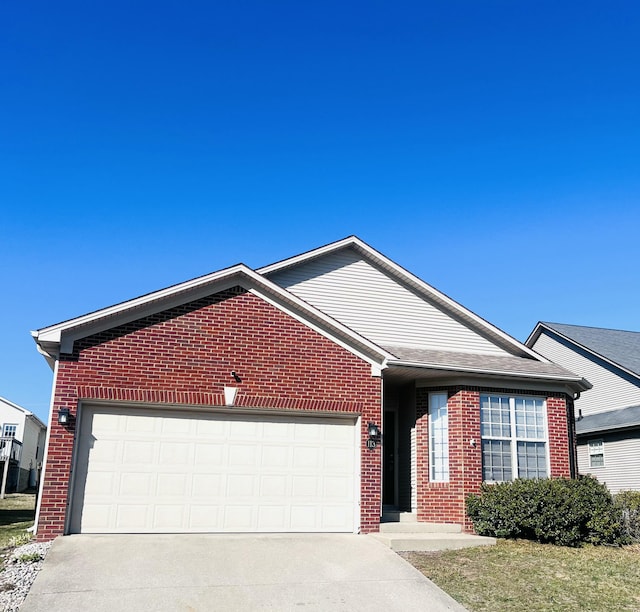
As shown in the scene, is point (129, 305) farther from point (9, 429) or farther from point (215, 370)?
point (9, 429)

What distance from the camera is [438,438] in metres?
14.2

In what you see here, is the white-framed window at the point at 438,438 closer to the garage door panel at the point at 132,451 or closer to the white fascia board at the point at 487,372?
the white fascia board at the point at 487,372

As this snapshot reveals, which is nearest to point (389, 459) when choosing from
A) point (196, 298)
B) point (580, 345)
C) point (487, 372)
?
point (487, 372)

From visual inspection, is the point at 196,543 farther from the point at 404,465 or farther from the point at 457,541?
the point at 404,465

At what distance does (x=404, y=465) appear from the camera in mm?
14891

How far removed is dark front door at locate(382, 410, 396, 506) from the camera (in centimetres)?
1532

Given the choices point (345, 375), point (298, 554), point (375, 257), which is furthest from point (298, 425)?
point (375, 257)

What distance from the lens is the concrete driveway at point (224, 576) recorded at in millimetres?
8211

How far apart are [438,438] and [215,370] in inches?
204

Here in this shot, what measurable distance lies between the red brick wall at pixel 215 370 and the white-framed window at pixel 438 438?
73.8 inches

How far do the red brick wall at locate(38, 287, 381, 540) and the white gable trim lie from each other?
14 centimetres

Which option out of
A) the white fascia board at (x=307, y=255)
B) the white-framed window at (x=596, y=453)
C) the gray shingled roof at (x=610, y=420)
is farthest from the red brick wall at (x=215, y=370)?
the white-framed window at (x=596, y=453)

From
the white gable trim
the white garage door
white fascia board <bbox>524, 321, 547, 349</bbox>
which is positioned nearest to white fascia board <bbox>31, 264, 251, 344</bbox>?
the white gable trim

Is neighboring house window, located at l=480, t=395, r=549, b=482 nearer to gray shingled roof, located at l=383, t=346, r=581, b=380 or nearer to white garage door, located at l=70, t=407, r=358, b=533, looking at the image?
gray shingled roof, located at l=383, t=346, r=581, b=380
